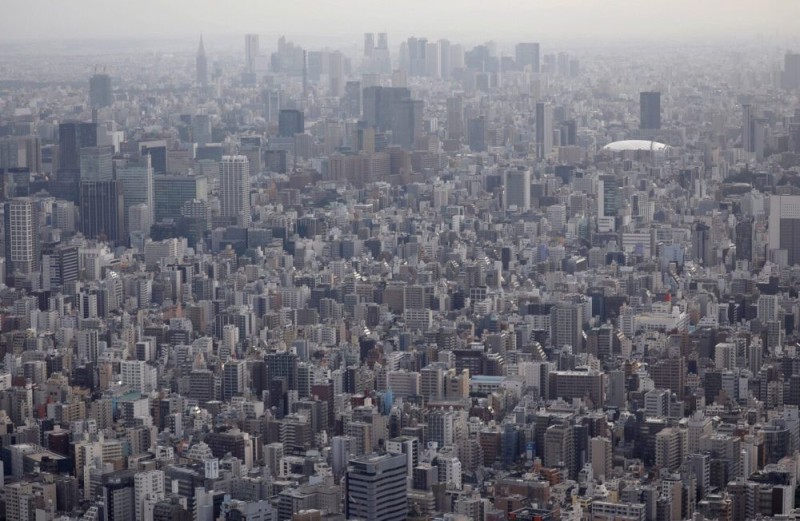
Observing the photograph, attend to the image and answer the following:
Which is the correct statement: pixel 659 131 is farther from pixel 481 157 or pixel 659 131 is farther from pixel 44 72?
pixel 44 72

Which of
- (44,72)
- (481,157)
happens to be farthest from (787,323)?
(481,157)

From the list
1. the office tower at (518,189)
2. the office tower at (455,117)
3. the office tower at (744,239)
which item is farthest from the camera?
the office tower at (455,117)

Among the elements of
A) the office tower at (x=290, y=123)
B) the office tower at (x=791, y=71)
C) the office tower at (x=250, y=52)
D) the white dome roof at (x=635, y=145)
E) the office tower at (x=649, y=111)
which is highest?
the office tower at (x=250, y=52)

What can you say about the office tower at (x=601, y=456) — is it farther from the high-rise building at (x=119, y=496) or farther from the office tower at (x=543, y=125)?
the office tower at (x=543, y=125)

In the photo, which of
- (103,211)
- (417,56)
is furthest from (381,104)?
(103,211)

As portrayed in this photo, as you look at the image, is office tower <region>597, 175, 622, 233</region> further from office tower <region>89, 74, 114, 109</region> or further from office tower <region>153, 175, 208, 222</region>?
office tower <region>89, 74, 114, 109</region>

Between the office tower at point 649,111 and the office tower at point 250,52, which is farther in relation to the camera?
the office tower at point 649,111

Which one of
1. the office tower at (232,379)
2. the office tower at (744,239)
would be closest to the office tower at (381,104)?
the office tower at (744,239)
